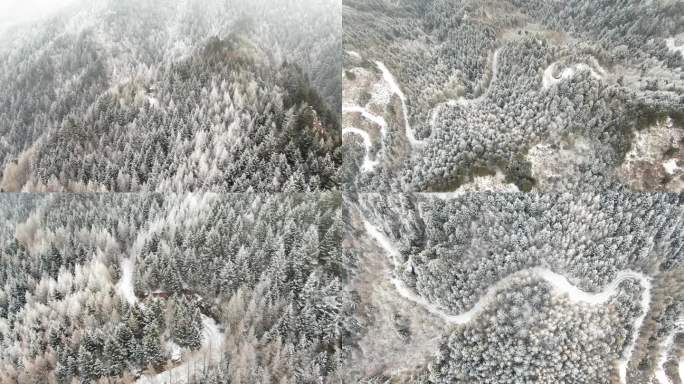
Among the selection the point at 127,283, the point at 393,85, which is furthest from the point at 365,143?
the point at 127,283

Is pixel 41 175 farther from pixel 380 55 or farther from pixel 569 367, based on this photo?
pixel 569 367

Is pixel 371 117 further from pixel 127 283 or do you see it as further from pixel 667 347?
pixel 667 347

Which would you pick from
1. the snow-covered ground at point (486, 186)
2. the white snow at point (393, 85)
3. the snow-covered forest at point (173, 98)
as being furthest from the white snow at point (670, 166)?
the snow-covered forest at point (173, 98)

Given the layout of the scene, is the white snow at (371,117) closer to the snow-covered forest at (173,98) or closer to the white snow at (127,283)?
the snow-covered forest at (173,98)

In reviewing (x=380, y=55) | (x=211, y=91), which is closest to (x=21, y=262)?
(x=211, y=91)

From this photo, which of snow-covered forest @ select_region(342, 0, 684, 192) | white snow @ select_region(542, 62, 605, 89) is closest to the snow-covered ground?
snow-covered forest @ select_region(342, 0, 684, 192)

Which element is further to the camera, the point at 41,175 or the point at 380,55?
the point at 380,55

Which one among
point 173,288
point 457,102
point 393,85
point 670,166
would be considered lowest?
point 173,288
